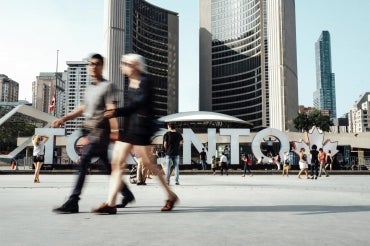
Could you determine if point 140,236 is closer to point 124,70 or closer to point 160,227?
point 160,227

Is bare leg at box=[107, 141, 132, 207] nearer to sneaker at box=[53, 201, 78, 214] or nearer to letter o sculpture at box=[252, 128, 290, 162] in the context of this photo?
sneaker at box=[53, 201, 78, 214]

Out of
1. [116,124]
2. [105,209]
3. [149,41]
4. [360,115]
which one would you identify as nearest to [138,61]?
[116,124]

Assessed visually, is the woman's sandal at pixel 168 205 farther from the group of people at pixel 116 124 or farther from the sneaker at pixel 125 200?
the sneaker at pixel 125 200

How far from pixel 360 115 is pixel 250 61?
282 ft

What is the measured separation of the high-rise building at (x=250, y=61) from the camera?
3556 inches

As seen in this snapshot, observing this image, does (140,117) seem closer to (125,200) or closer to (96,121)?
(96,121)

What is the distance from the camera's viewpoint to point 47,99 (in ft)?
550

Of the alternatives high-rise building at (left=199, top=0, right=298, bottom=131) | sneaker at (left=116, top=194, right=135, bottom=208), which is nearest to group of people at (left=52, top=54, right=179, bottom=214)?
sneaker at (left=116, top=194, right=135, bottom=208)

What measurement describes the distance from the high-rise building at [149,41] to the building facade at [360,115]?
306ft

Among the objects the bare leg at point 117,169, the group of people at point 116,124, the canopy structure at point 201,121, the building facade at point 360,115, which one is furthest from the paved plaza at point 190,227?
the building facade at point 360,115

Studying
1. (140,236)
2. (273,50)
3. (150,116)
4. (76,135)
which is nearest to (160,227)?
(140,236)

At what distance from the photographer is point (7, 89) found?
157500mm

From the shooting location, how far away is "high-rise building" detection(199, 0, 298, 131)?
90312mm

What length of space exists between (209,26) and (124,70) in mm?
133058
